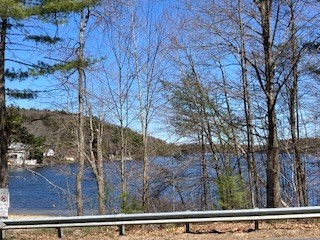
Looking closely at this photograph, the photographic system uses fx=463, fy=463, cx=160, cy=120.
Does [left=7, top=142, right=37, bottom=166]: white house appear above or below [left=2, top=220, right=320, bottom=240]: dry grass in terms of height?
above

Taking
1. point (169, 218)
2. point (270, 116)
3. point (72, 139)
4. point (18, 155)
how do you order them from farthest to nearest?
point (72, 139), point (18, 155), point (270, 116), point (169, 218)

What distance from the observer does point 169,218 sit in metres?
8.89

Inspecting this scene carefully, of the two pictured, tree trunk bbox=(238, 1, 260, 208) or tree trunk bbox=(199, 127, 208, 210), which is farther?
tree trunk bbox=(199, 127, 208, 210)

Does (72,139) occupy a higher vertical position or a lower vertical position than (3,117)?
higher

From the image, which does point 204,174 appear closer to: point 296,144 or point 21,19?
point 296,144

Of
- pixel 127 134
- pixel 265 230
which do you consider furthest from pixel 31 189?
pixel 265 230

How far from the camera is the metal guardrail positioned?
8781mm

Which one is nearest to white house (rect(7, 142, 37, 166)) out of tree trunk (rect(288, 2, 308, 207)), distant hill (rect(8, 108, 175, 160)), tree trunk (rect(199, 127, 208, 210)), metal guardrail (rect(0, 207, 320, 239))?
distant hill (rect(8, 108, 175, 160))

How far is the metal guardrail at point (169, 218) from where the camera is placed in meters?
8.78

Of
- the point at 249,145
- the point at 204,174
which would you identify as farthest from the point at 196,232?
the point at 204,174

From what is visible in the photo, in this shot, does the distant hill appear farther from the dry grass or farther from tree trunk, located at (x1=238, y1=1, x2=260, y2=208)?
the dry grass

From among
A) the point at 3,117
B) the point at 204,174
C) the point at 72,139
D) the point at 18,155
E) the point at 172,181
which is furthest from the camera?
the point at 72,139

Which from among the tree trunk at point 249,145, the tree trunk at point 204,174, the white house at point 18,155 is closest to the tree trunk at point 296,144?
the tree trunk at point 249,145

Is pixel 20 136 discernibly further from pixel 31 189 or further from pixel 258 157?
pixel 31 189
